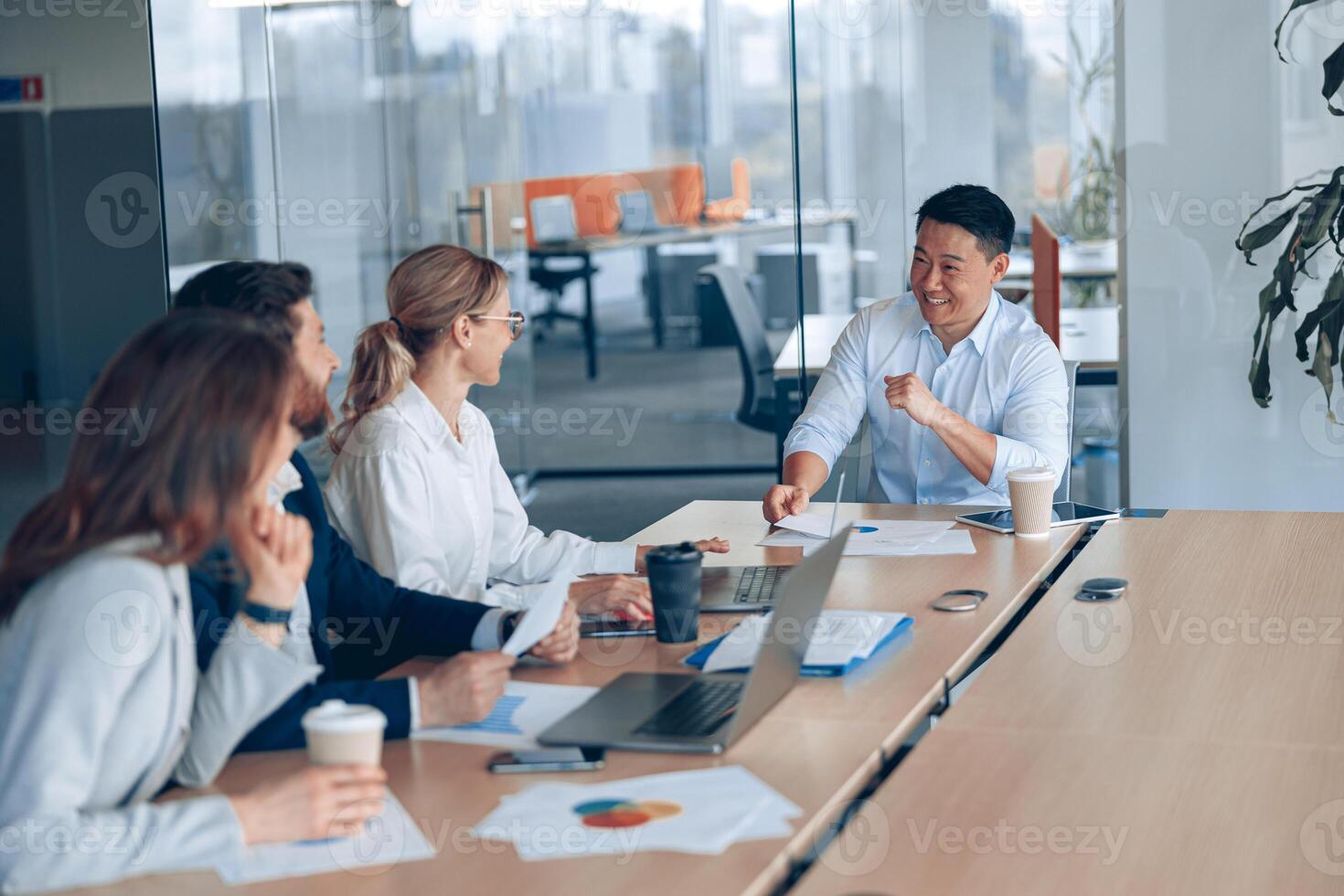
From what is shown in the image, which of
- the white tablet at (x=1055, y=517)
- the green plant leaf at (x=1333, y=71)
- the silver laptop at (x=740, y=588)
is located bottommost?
the silver laptop at (x=740, y=588)

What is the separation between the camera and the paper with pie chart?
131 centimetres

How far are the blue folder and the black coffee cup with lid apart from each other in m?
0.05

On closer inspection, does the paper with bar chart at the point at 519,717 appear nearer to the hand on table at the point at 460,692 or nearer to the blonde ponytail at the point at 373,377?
the hand on table at the point at 460,692

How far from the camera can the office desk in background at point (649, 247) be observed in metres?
5.92

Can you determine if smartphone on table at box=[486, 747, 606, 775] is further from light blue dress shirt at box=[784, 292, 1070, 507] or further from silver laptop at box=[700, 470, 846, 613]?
light blue dress shirt at box=[784, 292, 1070, 507]

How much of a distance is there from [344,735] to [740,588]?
1.03m

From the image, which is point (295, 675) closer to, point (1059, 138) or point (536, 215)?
point (1059, 138)

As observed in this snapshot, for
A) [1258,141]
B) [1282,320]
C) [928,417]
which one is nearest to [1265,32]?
[1258,141]

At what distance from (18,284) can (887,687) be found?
2.88 metres

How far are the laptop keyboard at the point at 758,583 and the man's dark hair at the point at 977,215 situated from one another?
3.61 ft

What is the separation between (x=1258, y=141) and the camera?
159 inches

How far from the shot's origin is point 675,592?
1.97 m

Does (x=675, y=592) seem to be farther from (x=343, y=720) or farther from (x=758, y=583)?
(x=343, y=720)

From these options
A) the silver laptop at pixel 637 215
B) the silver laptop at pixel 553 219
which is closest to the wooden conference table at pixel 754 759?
the silver laptop at pixel 637 215
